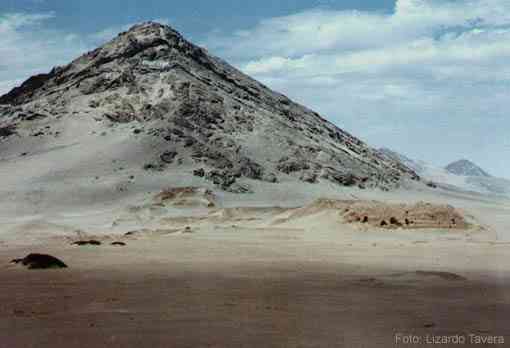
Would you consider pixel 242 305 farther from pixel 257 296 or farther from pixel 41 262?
pixel 41 262

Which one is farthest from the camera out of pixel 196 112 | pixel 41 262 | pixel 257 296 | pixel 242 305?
pixel 196 112

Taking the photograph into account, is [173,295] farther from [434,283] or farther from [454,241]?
[454,241]

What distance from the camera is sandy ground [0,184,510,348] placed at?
8.23 metres

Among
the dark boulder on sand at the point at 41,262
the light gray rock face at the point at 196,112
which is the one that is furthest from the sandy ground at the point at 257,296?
the light gray rock face at the point at 196,112

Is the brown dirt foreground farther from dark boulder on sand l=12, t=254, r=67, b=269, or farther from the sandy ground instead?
dark boulder on sand l=12, t=254, r=67, b=269

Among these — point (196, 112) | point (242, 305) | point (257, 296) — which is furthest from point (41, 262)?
point (196, 112)

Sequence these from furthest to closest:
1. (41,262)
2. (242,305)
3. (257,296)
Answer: (41,262) → (257,296) → (242,305)

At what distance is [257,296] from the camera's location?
11.9 meters

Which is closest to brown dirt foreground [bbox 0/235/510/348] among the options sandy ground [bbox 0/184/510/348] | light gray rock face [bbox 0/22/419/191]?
sandy ground [bbox 0/184/510/348]

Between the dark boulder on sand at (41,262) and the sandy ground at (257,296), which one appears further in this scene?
the dark boulder on sand at (41,262)

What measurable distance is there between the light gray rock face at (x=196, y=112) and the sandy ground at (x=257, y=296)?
49.2 metres

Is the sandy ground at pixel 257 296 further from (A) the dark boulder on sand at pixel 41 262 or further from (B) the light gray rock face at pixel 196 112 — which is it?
(B) the light gray rock face at pixel 196 112

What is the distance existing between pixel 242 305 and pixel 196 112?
240 ft

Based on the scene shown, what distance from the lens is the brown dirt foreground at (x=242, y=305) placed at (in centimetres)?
812
